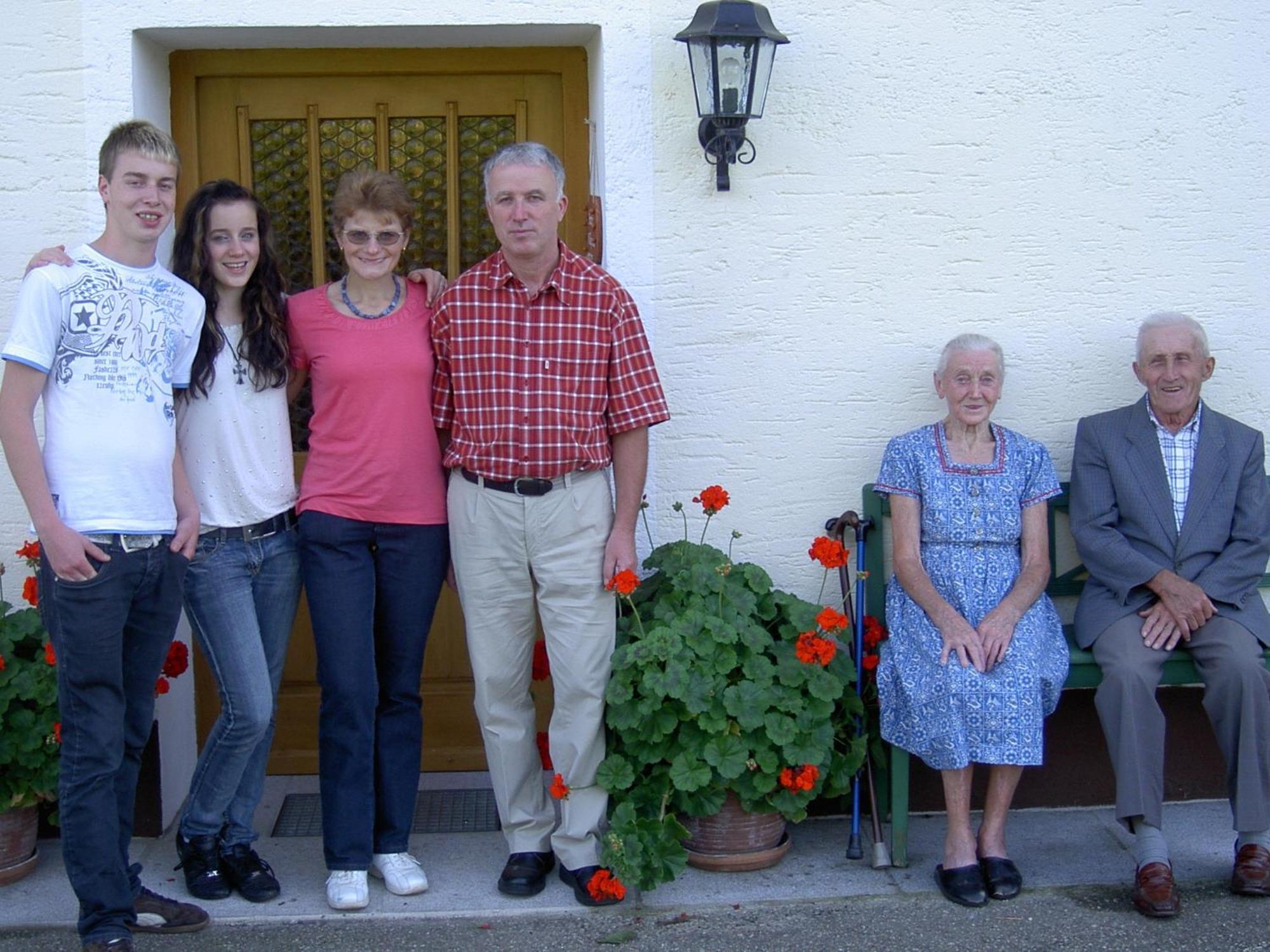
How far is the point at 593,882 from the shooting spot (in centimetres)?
343

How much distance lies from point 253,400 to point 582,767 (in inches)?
49.0

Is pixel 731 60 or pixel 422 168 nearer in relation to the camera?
pixel 731 60

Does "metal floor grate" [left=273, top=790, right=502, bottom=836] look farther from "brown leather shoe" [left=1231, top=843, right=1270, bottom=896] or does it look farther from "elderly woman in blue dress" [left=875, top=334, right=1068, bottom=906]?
"brown leather shoe" [left=1231, top=843, right=1270, bottom=896]

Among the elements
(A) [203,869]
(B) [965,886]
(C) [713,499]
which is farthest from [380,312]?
(B) [965,886]

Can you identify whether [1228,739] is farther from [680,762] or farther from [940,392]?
[680,762]

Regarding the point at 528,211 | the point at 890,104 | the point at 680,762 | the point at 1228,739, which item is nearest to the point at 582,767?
the point at 680,762

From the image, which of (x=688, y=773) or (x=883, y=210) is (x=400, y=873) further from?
(x=883, y=210)

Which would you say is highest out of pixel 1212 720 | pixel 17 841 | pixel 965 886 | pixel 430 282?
pixel 430 282

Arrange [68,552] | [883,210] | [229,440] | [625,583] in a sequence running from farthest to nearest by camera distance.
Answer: [883,210]
[625,583]
[229,440]
[68,552]

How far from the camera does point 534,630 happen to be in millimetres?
3562

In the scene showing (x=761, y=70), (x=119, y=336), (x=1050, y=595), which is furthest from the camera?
(x=1050, y=595)

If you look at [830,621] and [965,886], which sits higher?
[830,621]

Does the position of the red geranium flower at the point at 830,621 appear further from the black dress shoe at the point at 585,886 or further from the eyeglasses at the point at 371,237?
the eyeglasses at the point at 371,237

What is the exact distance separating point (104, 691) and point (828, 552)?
1820 mm
